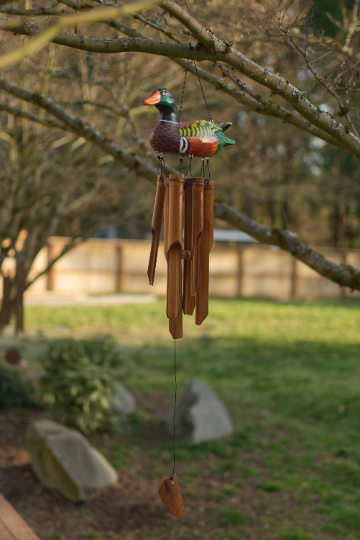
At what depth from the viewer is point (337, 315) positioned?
14.0 metres

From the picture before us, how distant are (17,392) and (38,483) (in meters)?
1.95

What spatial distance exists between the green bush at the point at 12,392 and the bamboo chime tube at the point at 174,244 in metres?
5.10

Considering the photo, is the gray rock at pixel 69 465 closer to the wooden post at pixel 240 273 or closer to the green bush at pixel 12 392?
the green bush at pixel 12 392

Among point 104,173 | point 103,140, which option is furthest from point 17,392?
point 103,140

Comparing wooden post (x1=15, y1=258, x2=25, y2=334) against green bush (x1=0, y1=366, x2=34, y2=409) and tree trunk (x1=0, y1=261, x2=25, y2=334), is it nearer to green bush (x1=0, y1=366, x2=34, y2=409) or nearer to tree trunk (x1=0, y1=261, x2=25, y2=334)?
tree trunk (x1=0, y1=261, x2=25, y2=334)

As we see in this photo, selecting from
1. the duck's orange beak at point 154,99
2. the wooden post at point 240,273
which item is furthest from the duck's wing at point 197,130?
the wooden post at point 240,273

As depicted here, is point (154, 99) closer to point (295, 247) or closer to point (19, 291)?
point (295, 247)

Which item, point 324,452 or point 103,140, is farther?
point 324,452

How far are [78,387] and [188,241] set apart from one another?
157 inches

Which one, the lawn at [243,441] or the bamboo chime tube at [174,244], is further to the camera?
the lawn at [243,441]

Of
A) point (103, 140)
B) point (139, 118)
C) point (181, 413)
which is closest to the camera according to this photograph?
point (103, 140)

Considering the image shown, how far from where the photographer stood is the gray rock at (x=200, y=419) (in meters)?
6.25

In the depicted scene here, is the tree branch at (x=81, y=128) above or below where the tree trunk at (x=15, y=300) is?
above

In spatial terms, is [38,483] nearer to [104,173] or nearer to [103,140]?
[103,140]
